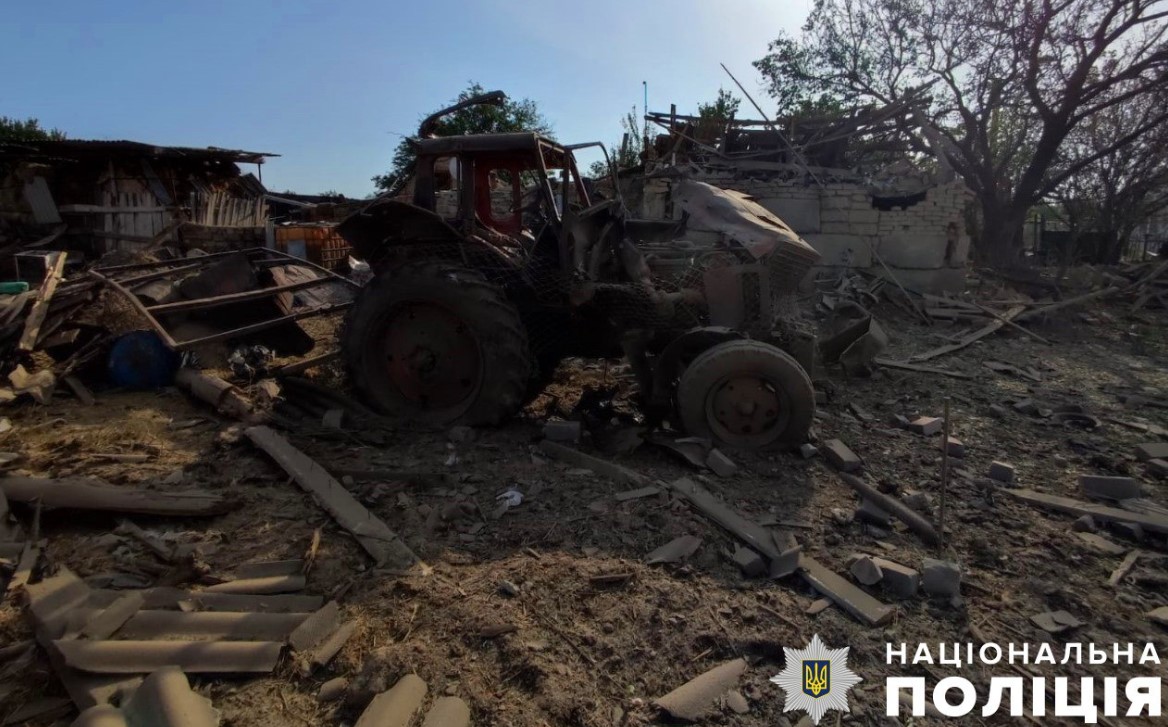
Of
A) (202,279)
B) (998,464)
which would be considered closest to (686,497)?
(998,464)

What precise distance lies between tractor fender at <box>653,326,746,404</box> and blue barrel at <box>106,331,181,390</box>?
4.35 m

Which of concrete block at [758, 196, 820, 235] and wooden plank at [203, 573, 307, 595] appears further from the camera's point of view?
concrete block at [758, 196, 820, 235]

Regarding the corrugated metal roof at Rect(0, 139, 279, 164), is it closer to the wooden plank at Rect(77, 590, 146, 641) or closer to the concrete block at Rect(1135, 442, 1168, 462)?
the wooden plank at Rect(77, 590, 146, 641)

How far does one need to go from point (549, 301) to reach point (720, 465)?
1.81 m

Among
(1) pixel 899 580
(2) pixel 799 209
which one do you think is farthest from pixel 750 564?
(2) pixel 799 209

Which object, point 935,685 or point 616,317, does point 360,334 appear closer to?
point 616,317

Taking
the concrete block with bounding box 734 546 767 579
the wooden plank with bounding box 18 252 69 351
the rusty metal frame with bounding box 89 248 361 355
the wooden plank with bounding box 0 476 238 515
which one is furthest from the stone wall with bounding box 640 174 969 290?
the wooden plank with bounding box 0 476 238 515

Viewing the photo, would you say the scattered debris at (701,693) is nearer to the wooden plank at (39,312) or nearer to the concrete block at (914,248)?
the wooden plank at (39,312)

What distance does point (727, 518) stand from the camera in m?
3.54

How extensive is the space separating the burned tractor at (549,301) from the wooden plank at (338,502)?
0.99m

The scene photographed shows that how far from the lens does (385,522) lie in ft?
11.7

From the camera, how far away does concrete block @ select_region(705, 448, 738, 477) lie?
4184mm

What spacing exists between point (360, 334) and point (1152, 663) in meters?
5.01

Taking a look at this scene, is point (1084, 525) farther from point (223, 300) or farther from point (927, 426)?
point (223, 300)
